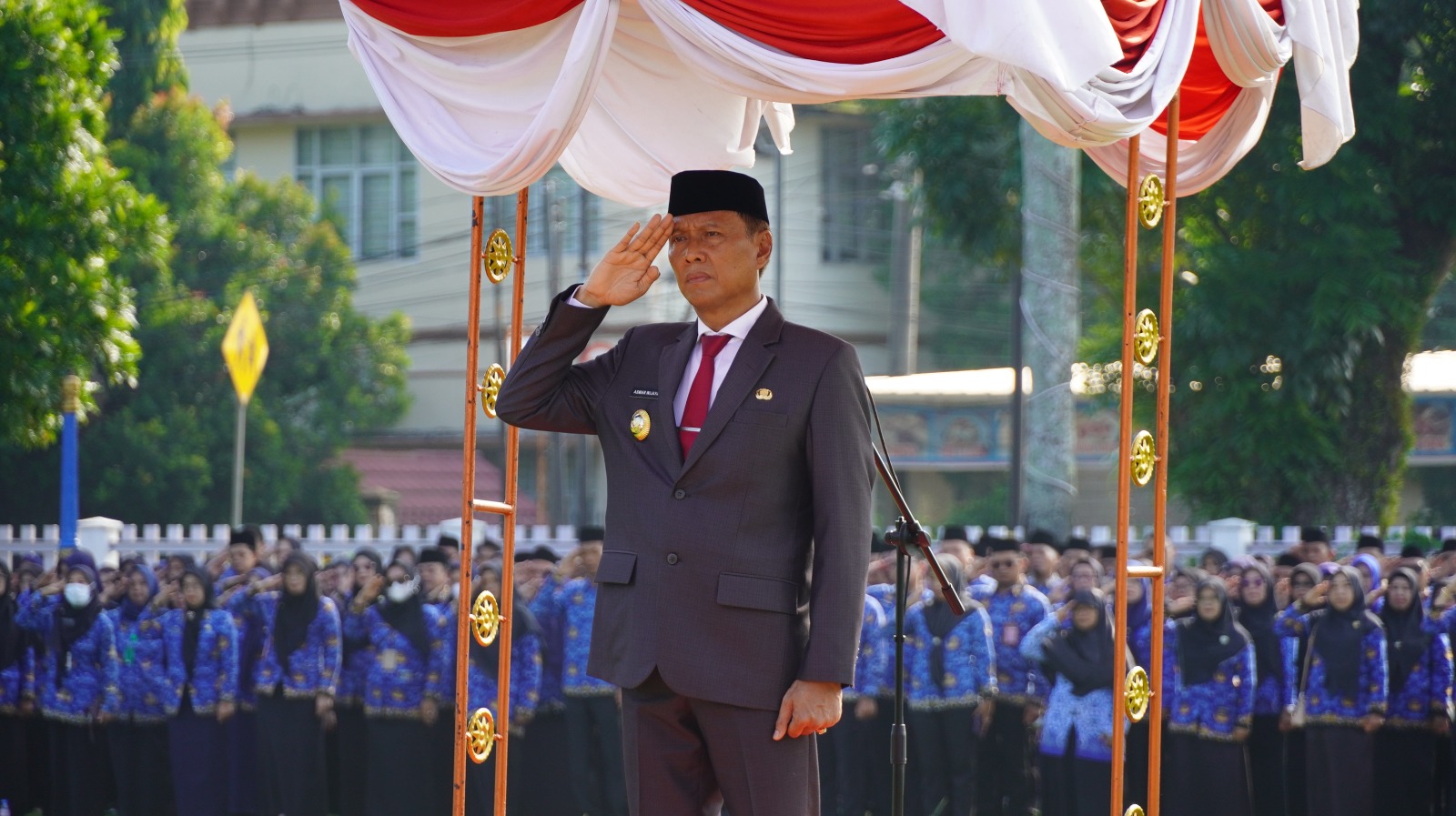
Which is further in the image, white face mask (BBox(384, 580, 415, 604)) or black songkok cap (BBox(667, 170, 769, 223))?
white face mask (BBox(384, 580, 415, 604))

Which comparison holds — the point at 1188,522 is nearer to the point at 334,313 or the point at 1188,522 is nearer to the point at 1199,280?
the point at 1199,280

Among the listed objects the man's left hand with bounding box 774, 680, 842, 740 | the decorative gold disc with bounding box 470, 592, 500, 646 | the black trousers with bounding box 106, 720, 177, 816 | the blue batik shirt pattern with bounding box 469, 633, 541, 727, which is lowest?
the black trousers with bounding box 106, 720, 177, 816

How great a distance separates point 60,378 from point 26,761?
2403mm

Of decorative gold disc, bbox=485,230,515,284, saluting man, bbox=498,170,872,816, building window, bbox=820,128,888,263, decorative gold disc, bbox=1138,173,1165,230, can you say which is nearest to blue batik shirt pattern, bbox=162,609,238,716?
decorative gold disc, bbox=485,230,515,284

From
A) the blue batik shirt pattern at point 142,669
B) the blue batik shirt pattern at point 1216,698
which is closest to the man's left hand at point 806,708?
the blue batik shirt pattern at point 1216,698

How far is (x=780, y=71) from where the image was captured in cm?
407

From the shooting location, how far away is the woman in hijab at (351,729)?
388 inches

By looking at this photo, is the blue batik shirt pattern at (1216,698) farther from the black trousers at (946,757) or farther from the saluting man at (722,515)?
the saluting man at (722,515)

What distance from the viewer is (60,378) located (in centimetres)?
1088

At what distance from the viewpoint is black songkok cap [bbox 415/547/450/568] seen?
994cm

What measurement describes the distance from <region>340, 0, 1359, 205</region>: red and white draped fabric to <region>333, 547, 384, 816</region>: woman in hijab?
205 inches

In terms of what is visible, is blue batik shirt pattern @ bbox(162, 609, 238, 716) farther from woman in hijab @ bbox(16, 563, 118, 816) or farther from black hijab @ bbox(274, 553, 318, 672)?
woman in hijab @ bbox(16, 563, 118, 816)

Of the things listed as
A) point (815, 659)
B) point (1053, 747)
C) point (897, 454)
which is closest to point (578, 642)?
point (1053, 747)

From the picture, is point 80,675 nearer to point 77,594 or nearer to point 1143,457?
point 77,594
